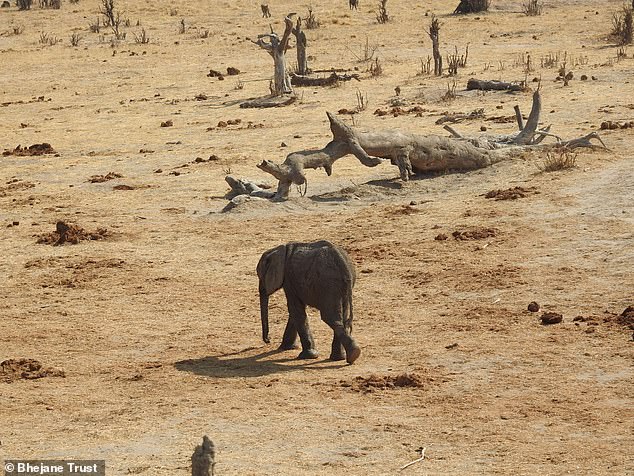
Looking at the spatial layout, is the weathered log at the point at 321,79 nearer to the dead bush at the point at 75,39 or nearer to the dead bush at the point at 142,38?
the dead bush at the point at 142,38

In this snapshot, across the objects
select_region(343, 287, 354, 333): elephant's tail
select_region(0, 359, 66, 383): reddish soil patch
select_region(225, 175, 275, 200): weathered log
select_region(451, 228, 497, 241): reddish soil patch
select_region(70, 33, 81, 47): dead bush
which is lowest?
select_region(0, 359, 66, 383): reddish soil patch

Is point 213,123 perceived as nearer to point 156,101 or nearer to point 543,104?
point 156,101

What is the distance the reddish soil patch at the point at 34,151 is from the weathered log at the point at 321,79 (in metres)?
6.99

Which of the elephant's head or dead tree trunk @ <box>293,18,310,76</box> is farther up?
dead tree trunk @ <box>293,18,310,76</box>

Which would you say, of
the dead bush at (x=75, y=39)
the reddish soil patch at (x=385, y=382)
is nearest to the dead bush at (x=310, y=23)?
the dead bush at (x=75, y=39)

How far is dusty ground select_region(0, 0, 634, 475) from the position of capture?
27.0 ft

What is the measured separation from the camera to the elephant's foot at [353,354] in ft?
32.2

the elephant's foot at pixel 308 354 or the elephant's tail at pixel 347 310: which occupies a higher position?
the elephant's tail at pixel 347 310

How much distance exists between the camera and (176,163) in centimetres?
1956

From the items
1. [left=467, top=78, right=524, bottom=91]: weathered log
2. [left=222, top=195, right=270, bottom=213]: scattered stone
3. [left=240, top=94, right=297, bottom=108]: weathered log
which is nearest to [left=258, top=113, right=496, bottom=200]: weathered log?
[left=222, top=195, right=270, bottom=213]: scattered stone

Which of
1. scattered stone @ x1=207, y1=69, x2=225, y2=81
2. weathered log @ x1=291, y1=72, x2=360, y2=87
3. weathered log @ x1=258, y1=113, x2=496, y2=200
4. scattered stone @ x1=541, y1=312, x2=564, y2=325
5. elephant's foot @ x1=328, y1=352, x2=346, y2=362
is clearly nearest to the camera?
elephant's foot @ x1=328, y1=352, x2=346, y2=362

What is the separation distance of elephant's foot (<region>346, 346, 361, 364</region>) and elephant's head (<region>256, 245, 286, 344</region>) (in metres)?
0.92

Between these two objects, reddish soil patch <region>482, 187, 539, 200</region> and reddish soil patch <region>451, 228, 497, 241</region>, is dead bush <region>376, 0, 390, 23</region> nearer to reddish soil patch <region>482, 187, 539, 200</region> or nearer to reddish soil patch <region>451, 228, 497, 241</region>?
reddish soil patch <region>482, 187, 539, 200</region>

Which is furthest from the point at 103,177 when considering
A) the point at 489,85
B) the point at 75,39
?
the point at 75,39
